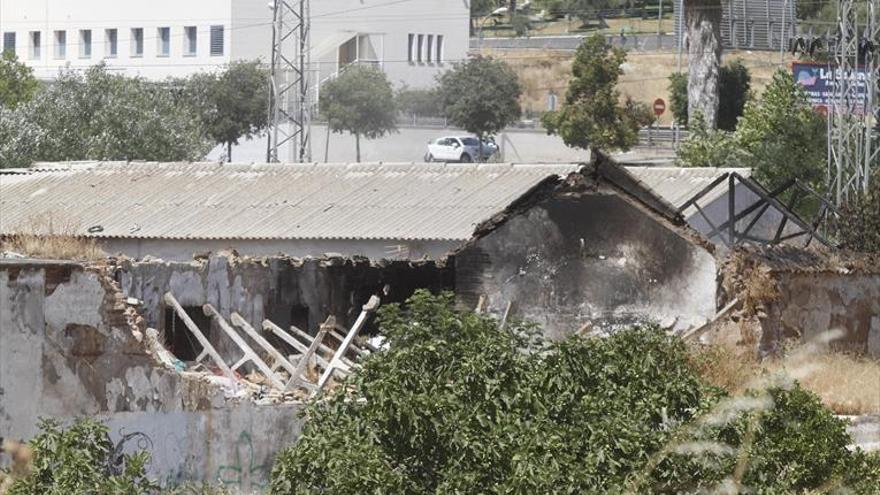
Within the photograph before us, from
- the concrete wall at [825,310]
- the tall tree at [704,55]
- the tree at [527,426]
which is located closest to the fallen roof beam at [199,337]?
the tree at [527,426]

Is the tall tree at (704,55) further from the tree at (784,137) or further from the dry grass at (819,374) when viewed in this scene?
the dry grass at (819,374)

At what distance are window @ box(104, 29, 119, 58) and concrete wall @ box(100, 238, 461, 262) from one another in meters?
43.2

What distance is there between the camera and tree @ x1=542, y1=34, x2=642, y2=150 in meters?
58.2

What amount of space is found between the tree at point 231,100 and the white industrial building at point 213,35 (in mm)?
4748

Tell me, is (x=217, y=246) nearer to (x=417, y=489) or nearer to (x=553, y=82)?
(x=417, y=489)

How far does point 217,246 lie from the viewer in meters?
34.4

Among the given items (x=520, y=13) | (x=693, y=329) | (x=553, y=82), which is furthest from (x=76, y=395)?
(x=520, y=13)

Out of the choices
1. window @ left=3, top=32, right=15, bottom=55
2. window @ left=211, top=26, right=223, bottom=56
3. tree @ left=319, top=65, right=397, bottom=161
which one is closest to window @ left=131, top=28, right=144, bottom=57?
window @ left=211, top=26, right=223, bottom=56

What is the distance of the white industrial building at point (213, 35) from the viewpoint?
71.9 m

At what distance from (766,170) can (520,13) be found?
53.3 m

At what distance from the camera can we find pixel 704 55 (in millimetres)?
48281

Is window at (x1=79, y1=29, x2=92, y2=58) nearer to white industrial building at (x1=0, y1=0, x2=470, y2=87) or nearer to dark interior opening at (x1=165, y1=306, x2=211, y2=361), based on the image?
white industrial building at (x1=0, y1=0, x2=470, y2=87)

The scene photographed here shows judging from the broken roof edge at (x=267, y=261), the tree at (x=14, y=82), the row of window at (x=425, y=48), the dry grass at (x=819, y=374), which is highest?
the row of window at (x=425, y=48)

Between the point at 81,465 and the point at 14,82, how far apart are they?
49911 mm
